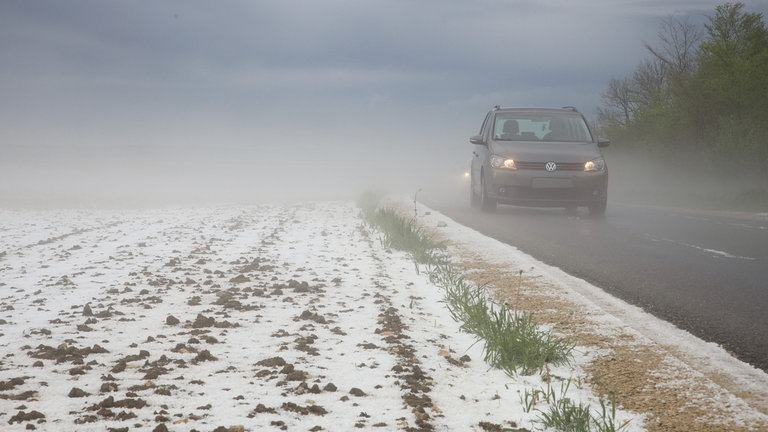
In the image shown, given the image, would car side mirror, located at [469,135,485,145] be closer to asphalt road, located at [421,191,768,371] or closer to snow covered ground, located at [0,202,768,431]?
asphalt road, located at [421,191,768,371]

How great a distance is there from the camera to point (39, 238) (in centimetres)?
1238

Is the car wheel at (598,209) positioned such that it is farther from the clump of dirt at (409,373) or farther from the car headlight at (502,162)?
the clump of dirt at (409,373)

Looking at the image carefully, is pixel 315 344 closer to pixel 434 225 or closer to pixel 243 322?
pixel 243 322

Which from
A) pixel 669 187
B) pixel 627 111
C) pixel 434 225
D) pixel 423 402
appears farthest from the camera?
pixel 627 111

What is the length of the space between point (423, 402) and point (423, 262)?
512 cm

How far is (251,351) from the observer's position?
14.8 ft

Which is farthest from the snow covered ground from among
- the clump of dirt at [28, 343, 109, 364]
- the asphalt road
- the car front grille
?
the car front grille

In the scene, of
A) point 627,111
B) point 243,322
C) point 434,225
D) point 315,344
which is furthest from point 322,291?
point 627,111

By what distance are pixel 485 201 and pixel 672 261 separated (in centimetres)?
732

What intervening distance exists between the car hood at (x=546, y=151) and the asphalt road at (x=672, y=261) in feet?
4.11

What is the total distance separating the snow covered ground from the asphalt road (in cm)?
44

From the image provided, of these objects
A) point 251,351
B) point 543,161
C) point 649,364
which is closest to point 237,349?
point 251,351

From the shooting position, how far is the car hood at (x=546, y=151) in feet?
46.1

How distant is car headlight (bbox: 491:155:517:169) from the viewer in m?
14.2
